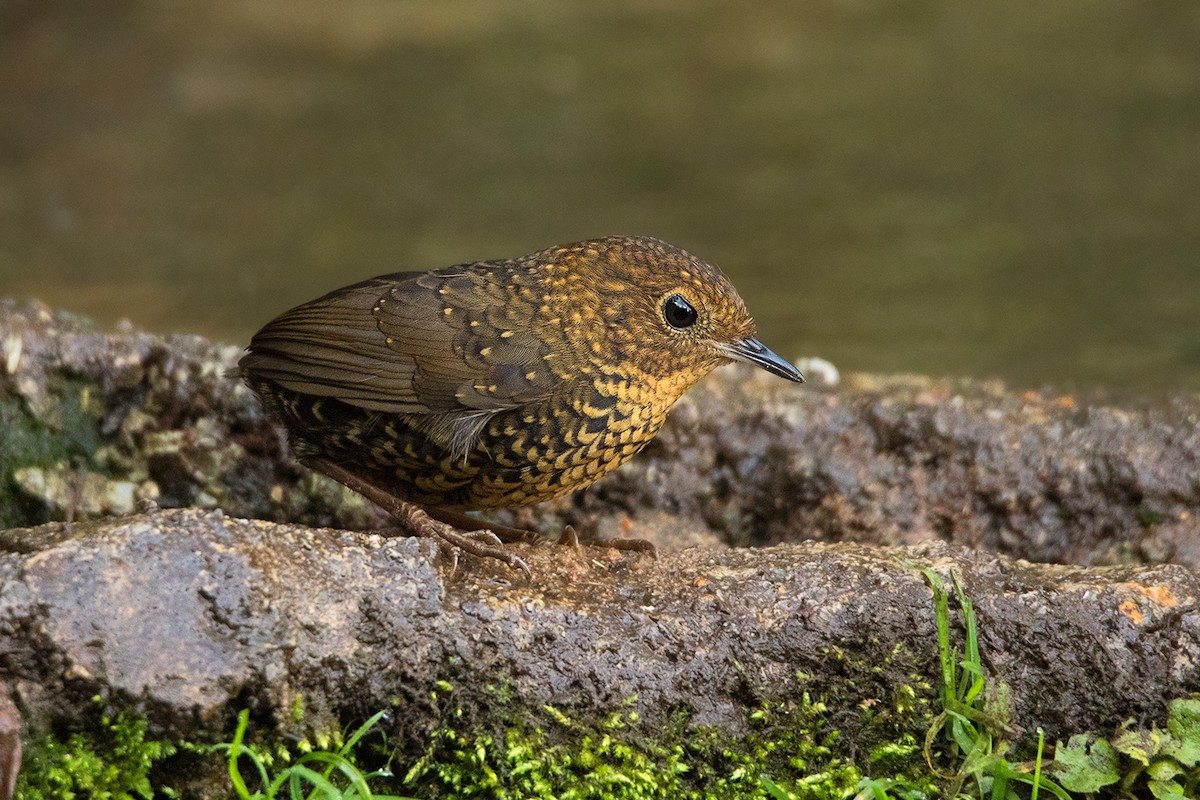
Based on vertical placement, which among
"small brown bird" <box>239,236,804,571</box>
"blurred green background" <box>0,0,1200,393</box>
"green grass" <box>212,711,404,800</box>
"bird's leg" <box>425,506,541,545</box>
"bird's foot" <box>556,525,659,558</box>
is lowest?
"green grass" <box>212,711,404,800</box>

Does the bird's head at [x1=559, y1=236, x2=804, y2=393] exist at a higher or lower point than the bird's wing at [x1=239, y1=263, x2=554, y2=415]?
higher

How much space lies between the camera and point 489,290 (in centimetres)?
372

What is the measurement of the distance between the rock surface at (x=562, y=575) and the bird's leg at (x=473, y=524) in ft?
0.81

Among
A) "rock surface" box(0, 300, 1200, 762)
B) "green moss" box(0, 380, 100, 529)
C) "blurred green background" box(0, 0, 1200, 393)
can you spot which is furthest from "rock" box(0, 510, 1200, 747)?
"blurred green background" box(0, 0, 1200, 393)

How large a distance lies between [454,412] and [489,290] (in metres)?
0.40

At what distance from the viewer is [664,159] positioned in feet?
35.0

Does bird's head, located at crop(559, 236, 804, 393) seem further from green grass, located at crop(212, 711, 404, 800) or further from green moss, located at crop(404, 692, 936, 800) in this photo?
green grass, located at crop(212, 711, 404, 800)

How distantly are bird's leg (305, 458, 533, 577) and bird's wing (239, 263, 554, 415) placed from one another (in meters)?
0.25

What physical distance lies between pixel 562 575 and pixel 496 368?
0.64 metres

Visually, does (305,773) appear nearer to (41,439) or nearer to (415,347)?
(415,347)

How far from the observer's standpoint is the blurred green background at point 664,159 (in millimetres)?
8023

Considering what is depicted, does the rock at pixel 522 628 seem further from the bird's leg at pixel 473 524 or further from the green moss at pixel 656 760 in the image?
the bird's leg at pixel 473 524

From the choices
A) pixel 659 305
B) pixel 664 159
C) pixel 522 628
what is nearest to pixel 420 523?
pixel 522 628

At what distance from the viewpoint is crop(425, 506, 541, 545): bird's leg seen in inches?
153
